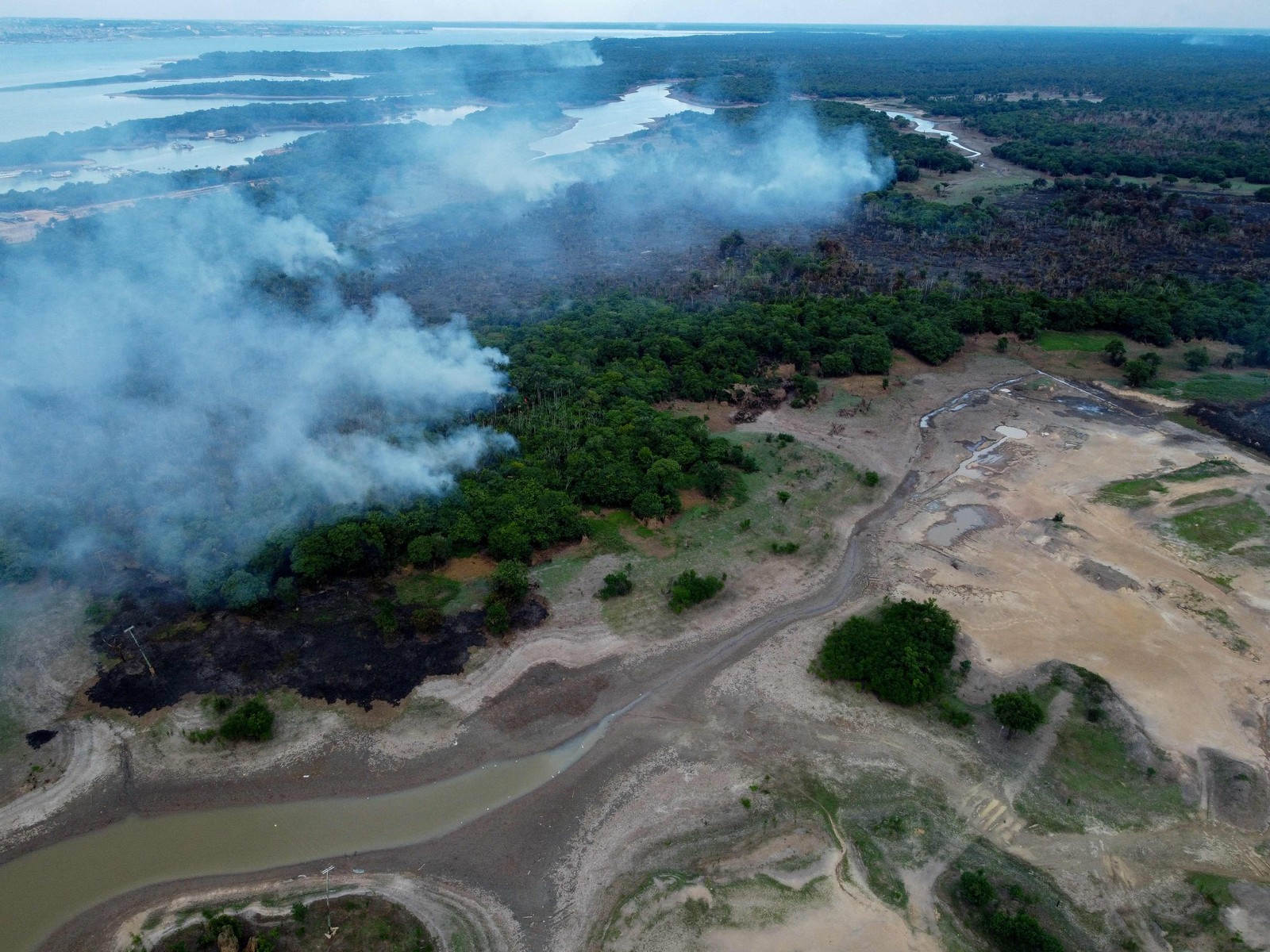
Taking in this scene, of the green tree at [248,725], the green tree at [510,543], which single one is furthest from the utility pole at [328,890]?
the green tree at [510,543]

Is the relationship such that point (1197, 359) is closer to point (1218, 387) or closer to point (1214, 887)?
point (1218, 387)

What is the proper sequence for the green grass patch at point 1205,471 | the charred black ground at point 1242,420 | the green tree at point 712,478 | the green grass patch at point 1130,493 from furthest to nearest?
the charred black ground at point 1242,420, the green grass patch at point 1205,471, the green tree at point 712,478, the green grass patch at point 1130,493

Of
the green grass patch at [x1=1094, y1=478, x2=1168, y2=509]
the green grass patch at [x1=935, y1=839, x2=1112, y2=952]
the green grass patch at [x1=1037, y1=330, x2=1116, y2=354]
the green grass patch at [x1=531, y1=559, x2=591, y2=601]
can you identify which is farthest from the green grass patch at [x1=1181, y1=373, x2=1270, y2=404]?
the green grass patch at [x1=531, y1=559, x2=591, y2=601]

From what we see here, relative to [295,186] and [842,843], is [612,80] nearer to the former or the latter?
[295,186]

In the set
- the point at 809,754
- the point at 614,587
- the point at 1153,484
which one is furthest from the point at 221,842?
the point at 1153,484

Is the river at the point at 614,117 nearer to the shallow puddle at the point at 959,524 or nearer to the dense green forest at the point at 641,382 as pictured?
the dense green forest at the point at 641,382

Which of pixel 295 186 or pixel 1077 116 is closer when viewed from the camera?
pixel 295 186

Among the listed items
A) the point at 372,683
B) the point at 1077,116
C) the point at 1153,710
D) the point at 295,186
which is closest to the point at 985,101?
the point at 1077,116

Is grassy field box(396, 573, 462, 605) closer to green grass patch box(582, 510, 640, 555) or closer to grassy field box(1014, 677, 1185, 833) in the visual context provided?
green grass patch box(582, 510, 640, 555)
